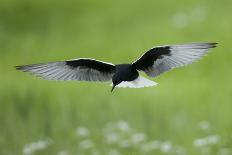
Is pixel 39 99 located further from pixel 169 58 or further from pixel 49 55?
pixel 169 58

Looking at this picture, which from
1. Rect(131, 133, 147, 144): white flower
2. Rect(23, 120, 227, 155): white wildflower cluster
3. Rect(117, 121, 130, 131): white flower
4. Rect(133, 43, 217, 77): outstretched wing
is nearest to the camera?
Rect(133, 43, 217, 77): outstretched wing

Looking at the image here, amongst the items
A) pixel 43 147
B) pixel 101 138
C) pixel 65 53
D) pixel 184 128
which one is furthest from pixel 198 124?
pixel 65 53

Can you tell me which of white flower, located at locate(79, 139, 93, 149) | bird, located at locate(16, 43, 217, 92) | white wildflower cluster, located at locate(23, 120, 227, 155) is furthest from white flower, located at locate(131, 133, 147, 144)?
bird, located at locate(16, 43, 217, 92)

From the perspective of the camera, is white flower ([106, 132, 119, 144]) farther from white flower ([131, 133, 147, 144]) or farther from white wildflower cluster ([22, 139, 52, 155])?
white wildflower cluster ([22, 139, 52, 155])

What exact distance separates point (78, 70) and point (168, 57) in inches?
18.4

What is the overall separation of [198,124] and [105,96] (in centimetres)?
67

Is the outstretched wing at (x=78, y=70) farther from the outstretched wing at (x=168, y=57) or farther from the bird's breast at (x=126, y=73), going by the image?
the outstretched wing at (x=168, y=57)

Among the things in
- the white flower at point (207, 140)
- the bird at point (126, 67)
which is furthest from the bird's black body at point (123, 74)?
the white flower at point (207, 140)

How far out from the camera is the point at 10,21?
6070 mm

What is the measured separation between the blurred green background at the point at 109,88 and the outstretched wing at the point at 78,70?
677mm

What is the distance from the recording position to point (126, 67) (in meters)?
3.67

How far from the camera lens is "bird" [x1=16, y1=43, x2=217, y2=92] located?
3568 millimetres

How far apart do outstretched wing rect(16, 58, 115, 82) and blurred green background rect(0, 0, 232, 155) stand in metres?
0.68

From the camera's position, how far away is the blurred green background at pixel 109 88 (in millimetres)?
4523
